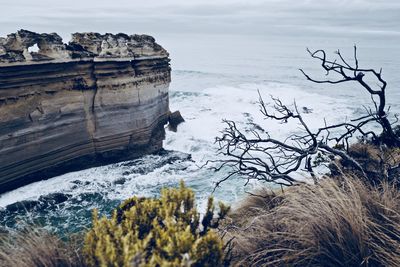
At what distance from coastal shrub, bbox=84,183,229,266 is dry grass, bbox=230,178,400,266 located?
523mm

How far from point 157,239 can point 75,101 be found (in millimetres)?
12187

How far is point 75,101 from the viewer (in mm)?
14078

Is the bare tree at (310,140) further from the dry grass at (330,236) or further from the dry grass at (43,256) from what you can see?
the dry grass at (43,256)

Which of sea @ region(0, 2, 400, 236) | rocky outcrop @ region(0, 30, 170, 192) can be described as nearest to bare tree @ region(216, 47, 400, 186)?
sea @ region(0, 2, 400, 236)

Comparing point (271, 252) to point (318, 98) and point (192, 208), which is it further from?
point (318, 98)

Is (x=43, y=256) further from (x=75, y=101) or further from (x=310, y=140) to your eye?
(x=75, y=101)

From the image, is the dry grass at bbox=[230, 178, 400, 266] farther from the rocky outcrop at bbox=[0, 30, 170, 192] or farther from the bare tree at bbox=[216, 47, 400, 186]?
the rocky outcrop at bbox=[0, 30, 170, 192]

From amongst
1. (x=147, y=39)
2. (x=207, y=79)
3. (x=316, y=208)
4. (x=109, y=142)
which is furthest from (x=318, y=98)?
(x=316, y=208)

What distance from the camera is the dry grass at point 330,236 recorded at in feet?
11.3

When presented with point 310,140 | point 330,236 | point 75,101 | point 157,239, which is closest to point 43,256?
point 157,239

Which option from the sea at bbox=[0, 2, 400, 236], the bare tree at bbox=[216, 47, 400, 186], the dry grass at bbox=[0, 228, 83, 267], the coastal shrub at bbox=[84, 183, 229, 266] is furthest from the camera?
the sea at bbox=[0, 2, 400, 236]

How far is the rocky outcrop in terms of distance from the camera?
12.0 meters

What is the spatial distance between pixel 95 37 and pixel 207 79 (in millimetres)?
34421

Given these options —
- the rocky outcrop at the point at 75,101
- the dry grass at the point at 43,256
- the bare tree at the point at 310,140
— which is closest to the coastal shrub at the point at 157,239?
the dry grass at the point at 43,256
